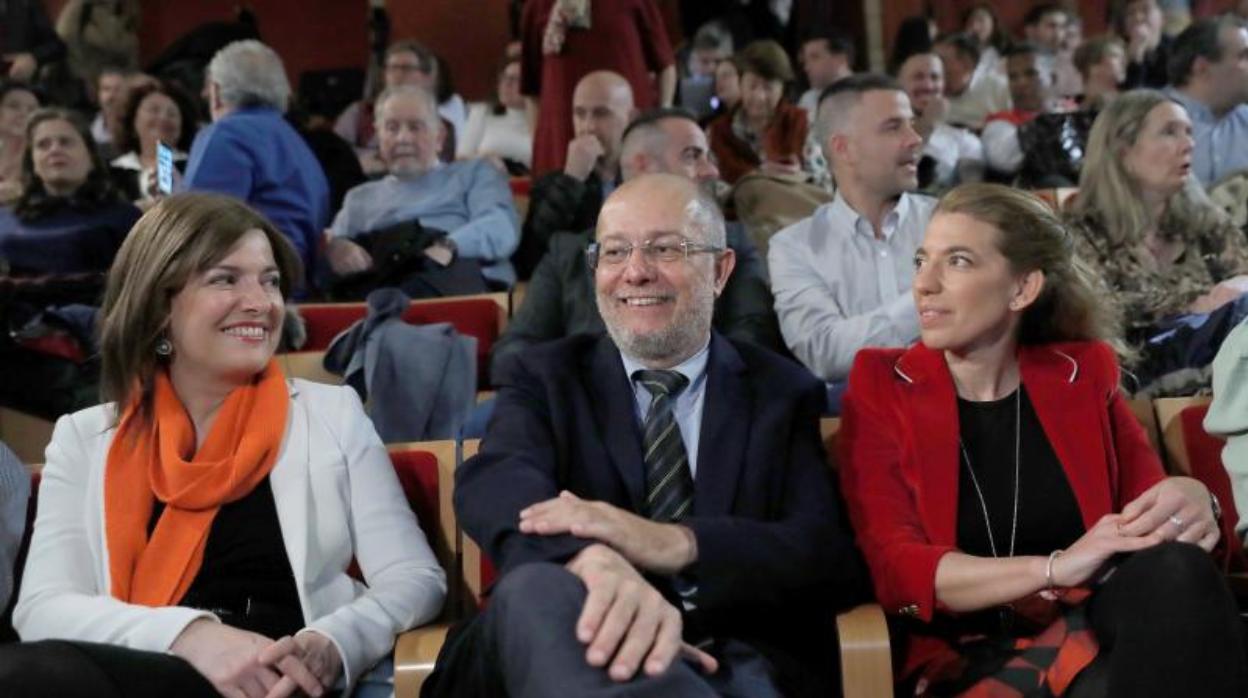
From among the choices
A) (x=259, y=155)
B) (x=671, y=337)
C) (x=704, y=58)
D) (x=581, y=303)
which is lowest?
(x=581, y=303)

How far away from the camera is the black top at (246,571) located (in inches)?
92.5

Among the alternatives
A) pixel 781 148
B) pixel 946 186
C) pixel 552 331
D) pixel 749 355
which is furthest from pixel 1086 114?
pixel 749 355

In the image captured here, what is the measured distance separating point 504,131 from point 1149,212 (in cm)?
331

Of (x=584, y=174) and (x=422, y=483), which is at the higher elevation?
(x=584, y=174)

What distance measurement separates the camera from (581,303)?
11.4ft

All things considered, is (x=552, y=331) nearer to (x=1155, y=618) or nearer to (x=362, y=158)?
(x=1155, y=618)

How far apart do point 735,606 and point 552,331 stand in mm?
1386

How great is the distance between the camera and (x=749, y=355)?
2531mm

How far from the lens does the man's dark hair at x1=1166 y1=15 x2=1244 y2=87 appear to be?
500 centimetres

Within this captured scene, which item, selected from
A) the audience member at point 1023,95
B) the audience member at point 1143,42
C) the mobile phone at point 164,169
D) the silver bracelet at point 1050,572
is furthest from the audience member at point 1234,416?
the audience member at point 1143,42

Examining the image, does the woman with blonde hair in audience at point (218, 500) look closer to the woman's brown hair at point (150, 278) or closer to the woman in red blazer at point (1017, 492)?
the woman's brown hair at point (150, 278)

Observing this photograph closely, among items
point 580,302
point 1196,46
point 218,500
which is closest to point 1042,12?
point 1196,46

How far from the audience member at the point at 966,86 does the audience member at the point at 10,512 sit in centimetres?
497

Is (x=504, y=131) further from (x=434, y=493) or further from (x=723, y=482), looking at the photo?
(x=723, y=482)
